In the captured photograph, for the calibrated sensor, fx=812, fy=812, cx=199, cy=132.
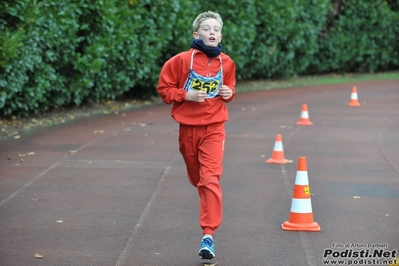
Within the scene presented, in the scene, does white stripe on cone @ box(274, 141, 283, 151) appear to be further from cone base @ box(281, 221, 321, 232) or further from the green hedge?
the green hedge

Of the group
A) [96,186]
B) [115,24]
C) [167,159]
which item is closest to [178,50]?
[115,24]

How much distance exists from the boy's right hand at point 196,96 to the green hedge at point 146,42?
6767 millimetres

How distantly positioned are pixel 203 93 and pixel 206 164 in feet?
1.79

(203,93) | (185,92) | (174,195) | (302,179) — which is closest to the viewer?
(203,93)

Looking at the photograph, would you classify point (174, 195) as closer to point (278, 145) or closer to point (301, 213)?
point (301, 213)

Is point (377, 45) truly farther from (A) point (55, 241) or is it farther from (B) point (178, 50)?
(A) point (55, 241)

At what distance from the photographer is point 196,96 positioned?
6207 mm

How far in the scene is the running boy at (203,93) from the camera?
6289 millimetres

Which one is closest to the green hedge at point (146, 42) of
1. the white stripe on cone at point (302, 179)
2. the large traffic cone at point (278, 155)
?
the large traffic cone at point (278, 155)

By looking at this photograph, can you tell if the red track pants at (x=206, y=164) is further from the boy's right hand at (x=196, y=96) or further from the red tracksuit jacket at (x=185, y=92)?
the boy's right hand at (x=196, y=96)

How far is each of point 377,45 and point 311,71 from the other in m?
2.69

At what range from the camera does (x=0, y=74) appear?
13.0 metres

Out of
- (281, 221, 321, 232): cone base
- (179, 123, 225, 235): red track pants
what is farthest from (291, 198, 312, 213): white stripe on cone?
(179, 123, 225, 235): red track pants

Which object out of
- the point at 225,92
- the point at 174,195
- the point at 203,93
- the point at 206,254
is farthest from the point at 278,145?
the point at 206,254
